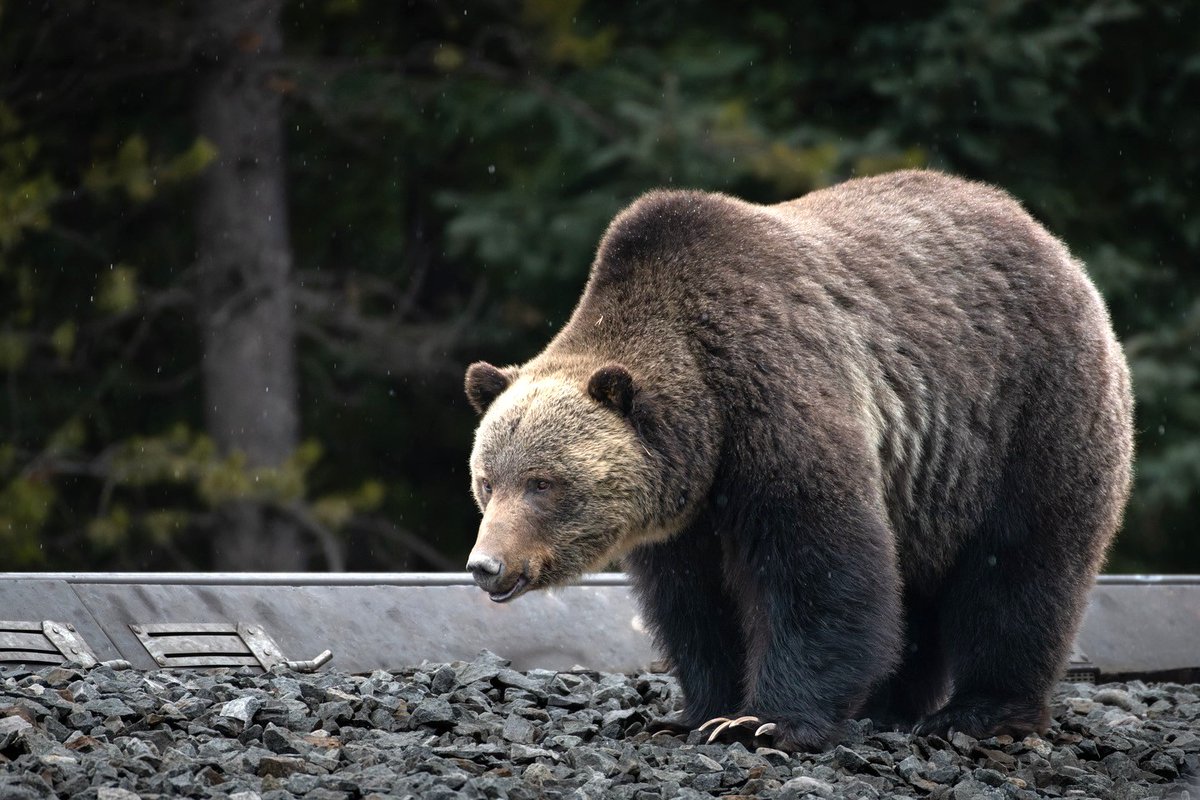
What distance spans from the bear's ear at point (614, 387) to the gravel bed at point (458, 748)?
1000 mm

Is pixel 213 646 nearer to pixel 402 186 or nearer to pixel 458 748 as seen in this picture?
pixel 458 748

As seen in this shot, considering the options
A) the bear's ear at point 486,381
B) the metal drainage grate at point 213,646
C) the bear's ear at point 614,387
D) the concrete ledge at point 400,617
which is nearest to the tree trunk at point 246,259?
the concrete ledge at point 400,617

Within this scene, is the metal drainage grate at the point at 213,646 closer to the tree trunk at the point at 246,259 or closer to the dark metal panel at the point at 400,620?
the dark metal panel at the point at 400,620

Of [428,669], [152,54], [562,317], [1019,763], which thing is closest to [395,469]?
[562,317]

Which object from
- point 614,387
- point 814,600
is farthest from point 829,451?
point 614,387

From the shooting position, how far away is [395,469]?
48.4ft

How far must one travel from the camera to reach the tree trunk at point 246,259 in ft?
41.3

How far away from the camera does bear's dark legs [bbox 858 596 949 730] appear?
19.7 feet

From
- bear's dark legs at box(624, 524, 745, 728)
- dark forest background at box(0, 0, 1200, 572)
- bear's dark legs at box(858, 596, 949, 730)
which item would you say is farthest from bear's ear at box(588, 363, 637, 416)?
dark forest background at box(0, 0, 1200, 572)

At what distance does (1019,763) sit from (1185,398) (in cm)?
837

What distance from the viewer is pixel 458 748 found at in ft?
14.2

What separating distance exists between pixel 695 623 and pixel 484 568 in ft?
3.24

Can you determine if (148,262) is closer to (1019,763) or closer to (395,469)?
(395,469)

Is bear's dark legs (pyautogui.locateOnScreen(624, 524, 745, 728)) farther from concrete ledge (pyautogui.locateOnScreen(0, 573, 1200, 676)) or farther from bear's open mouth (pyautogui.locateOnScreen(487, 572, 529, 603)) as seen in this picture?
concrete ledge (pyautogui.locateOnScreen(0, 573, 1200, 676))
